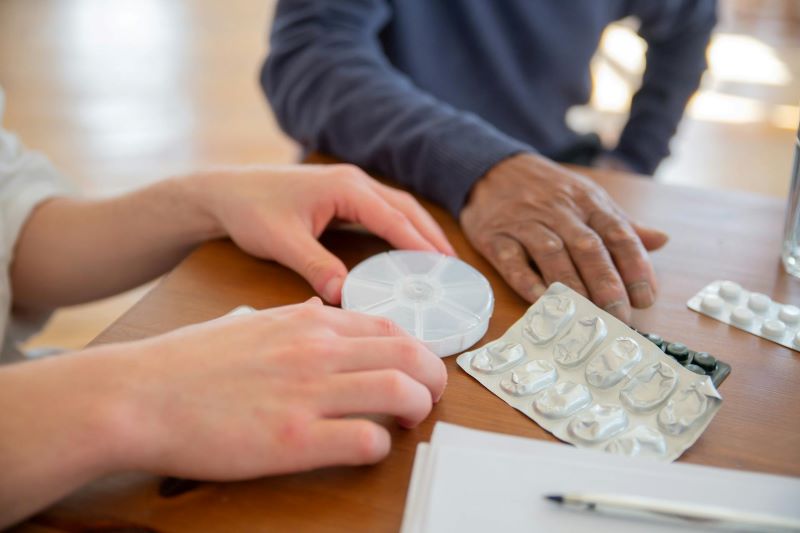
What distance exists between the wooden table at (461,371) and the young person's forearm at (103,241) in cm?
5

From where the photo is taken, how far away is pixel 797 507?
0.40m

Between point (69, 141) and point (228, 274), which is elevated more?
point (228, 274)

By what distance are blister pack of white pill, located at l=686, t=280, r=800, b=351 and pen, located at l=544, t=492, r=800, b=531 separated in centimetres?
21

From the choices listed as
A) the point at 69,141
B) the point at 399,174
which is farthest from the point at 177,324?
the point at 69,141

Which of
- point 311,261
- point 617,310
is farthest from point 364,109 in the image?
point 617,310

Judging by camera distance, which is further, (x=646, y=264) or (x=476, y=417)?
(x=646, y=264)

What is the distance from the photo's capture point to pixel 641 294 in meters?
0.58

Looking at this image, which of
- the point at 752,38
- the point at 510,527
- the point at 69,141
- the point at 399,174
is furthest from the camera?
the point at 752,38

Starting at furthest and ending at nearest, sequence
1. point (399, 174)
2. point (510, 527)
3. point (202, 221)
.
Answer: point (399, 174), point (202, 221), point (510, 527)

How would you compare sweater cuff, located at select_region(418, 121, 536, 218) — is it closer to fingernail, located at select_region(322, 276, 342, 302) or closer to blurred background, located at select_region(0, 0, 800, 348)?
fingernail, located at select_region(322, 276, 342, 302)

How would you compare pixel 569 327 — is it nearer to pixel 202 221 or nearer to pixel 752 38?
pixel 202 221

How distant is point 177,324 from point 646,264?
1.26 feet

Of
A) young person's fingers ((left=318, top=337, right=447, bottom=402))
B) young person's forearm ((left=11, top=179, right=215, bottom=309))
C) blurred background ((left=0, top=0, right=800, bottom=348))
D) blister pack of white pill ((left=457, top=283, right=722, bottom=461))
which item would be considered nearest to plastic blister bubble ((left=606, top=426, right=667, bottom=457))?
blister pack of white pill ((left=457, top=283, right=722, bottom=461))

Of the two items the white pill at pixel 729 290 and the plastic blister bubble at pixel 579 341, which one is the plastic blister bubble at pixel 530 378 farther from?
the white pill at pixel 729 290
